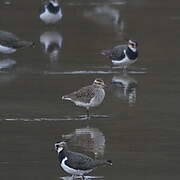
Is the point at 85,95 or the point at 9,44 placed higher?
the point at 85,95

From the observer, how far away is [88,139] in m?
12.3

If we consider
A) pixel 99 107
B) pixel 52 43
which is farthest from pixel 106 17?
pixel 99 107

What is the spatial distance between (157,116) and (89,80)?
2.98m

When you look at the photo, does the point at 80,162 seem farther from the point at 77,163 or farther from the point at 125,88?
the point at 125,88

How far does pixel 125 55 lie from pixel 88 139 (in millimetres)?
5372

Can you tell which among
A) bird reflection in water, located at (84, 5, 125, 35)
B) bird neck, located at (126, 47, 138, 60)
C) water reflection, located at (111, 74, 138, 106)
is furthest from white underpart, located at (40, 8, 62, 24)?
water reflection, located at (111, 74, 138, 106)

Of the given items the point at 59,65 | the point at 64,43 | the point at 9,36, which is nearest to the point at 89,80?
the point at 59,65

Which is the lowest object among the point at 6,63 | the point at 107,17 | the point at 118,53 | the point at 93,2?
the point at 93,2

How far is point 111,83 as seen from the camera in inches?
645

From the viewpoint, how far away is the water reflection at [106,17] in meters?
23.9

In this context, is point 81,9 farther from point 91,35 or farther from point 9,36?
point 9,36

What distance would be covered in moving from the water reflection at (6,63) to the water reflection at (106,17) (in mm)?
4686

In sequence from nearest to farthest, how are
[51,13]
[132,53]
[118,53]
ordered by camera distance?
[132,53] < [118,53] < [51,13]

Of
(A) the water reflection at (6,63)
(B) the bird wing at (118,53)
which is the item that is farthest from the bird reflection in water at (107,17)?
(B) the bird wing at (118,53)
